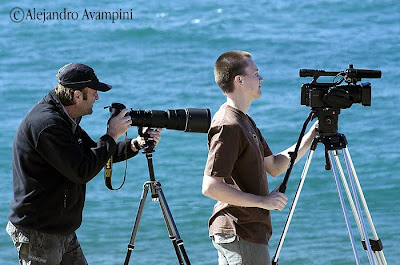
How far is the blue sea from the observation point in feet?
21.1

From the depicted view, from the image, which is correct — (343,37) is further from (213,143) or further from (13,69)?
(213,143)

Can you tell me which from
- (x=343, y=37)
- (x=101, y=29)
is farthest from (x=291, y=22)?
(x=101, y=29)

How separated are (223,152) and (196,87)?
6203 millimetres

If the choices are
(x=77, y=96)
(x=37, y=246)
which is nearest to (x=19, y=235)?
(x=37, y=246)

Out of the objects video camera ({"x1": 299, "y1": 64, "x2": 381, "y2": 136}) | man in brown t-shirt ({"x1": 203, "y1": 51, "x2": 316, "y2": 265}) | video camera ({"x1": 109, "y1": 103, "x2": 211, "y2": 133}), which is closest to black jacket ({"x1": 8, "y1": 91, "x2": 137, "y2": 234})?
video camera ({"x1": 109, "y1": 103, "x2": 211, "y2": 133})

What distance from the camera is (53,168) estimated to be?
3.05m

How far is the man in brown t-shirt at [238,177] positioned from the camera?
2.86 m

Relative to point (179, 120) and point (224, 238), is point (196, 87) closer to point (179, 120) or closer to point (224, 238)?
point (179, 120)

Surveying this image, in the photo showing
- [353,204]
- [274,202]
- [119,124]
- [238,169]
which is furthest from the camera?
[119,124]

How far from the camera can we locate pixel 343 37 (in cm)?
991

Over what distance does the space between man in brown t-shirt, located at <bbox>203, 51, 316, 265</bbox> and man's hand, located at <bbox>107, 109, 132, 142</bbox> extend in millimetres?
400

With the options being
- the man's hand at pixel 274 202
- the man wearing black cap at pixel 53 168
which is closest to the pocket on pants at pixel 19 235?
the man wearing black cap at pixel 53 168

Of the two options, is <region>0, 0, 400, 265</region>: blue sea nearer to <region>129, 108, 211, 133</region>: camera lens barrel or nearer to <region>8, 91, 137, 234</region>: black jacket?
<region>129, 108, 211, 133</region>: camera lens barrel

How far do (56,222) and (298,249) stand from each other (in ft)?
10.5
